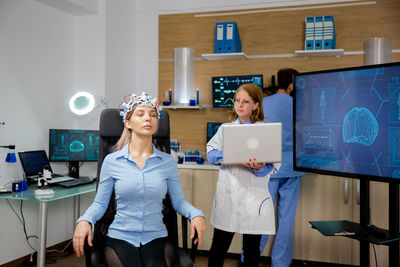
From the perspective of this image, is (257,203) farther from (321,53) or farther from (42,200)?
(321,53)

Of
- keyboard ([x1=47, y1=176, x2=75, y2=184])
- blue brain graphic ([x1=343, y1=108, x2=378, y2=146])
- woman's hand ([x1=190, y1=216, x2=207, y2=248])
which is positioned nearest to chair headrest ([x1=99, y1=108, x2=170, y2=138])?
woman's hand ([x1=190, y1=216, x2=207, y2=248])

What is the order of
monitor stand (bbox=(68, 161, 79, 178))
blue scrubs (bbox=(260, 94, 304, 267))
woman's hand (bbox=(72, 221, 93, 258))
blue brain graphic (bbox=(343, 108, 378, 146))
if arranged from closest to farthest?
woman's hand (bbox=(72, 221, 93, 258)), blue brain graphic (bbox=(343, 108, 378, 146)), blue scrubs (bbox=(260, 94, 304, 267)), monitor stand (bbox=(68, 161, 79, 178))

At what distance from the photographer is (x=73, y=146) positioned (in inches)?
136

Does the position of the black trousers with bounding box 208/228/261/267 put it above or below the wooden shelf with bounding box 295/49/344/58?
below

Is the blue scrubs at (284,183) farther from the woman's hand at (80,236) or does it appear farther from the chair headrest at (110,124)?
the woman's hand at (80,236)

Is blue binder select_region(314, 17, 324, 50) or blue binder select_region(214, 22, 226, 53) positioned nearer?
blue binder select_region(314, 17, 324, 50)

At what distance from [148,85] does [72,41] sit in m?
0.91

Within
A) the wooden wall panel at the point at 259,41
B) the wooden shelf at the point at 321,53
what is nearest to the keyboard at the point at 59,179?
the wooden wall panel at the point at 259,41

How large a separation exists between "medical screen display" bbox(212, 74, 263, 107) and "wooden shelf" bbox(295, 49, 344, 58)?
1.64ft

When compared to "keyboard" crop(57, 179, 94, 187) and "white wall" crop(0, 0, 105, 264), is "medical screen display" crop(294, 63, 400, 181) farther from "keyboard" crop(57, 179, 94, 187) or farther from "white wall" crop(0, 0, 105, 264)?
"white wall" crop(0, 0, 105, 264)

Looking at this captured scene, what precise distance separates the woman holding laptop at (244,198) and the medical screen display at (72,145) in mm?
1632

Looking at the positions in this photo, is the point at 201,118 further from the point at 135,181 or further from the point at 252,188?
the point at 135,181

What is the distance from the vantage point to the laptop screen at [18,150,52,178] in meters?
3.09

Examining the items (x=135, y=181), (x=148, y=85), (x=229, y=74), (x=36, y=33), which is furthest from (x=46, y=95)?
(x=135, y=181)
